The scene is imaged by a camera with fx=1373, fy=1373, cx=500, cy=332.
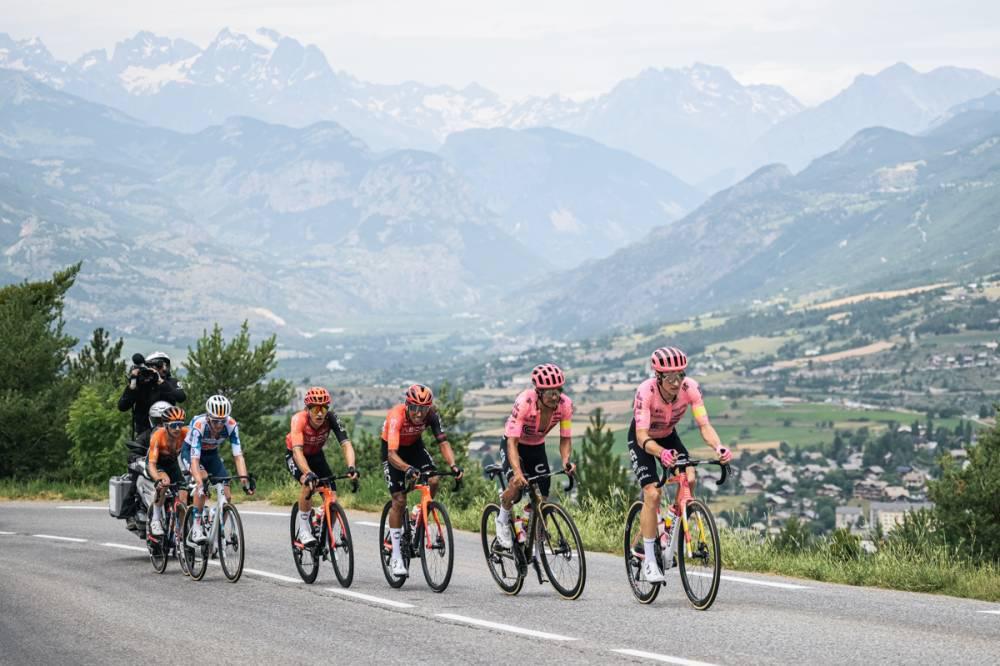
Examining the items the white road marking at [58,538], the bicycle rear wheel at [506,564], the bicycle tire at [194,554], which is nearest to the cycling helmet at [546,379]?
the bicycle rear wheel at [506,564]

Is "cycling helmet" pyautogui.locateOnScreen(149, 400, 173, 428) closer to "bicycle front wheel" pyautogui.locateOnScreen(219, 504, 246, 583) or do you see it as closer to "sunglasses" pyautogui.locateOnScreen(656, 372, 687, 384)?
"bicycle front wheel" pyautogui.locateOnScreen(219, 504, 246, 583)

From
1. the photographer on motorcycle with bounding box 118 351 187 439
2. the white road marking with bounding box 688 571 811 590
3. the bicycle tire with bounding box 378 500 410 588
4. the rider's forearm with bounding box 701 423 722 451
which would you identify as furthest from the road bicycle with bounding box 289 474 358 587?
the photographer on motorcycle with bounding box 118 351 187 439

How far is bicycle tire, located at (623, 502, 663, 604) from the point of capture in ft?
42.5

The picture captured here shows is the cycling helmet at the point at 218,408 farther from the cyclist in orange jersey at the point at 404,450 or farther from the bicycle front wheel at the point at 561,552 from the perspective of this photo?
the bicycle front wheel at the point at 561,552

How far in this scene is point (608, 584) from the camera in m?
14.8

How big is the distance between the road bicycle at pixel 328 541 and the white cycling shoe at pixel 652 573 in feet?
11.1

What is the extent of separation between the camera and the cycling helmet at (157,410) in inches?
700

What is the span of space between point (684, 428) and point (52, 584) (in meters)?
145

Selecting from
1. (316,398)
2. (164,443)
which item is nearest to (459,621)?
(316,398)

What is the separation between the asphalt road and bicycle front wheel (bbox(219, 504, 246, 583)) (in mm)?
252

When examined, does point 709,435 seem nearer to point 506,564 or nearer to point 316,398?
point 506,564

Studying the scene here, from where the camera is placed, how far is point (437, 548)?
1427 cm

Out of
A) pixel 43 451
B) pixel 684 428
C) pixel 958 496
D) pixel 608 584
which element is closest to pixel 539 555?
pixel 608 584

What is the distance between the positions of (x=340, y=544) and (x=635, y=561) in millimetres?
3515
